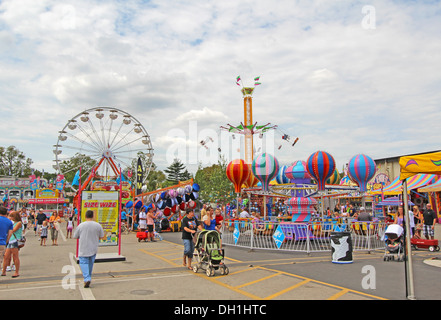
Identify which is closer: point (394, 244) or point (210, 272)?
point (210, 272)

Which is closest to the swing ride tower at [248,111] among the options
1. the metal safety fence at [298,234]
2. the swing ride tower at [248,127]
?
the swing ride tower at [248,127]

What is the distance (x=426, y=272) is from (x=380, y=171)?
3036 centimetres

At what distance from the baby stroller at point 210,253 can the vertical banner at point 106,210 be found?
12.9 ft

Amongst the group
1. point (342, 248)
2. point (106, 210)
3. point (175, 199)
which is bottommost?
point (342, 248)

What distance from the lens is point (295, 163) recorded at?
55.5 ft

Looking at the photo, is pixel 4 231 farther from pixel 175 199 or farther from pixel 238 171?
pixel 175 199

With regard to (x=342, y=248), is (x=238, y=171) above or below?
above

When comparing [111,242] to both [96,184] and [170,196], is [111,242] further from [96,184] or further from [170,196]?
[170,196]

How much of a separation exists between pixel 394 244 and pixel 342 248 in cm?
181

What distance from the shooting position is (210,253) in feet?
28.5

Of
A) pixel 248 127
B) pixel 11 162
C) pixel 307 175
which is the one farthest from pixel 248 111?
pixel 11 162

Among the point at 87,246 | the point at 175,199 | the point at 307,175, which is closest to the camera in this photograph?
the point at 87,246
